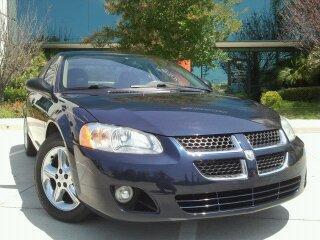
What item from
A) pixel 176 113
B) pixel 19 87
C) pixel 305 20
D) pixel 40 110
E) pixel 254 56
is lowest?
A: pixel 19 87

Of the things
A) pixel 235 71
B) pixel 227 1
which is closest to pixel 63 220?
pixel 227 1

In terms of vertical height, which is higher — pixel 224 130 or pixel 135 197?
pixel 224 130

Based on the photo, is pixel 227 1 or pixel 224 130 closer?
pixel 224 130

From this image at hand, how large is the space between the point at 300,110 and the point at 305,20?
307 cm

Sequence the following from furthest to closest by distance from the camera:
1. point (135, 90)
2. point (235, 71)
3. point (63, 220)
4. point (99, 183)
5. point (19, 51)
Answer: point (235, 71)
point (19, 51)
point (135, 90)
point (63, 220)
point (99, 183)

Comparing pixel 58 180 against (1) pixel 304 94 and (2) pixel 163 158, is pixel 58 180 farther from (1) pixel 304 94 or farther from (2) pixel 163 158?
(1) pixel 304 94

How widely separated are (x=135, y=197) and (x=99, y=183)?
0.90 ft

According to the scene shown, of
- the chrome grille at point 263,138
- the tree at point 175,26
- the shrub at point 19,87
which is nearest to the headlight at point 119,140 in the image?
the chrome grille at point 263,138

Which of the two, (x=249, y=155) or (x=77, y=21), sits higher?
(x=77, y=21)

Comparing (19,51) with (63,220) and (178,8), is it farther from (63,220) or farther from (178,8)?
(63,220)

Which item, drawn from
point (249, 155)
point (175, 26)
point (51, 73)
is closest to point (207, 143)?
point (249, 155)

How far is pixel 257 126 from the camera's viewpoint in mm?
3801

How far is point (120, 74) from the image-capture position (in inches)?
195

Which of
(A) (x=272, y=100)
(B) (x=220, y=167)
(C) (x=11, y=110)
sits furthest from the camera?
(A) (x=272, y=100)
